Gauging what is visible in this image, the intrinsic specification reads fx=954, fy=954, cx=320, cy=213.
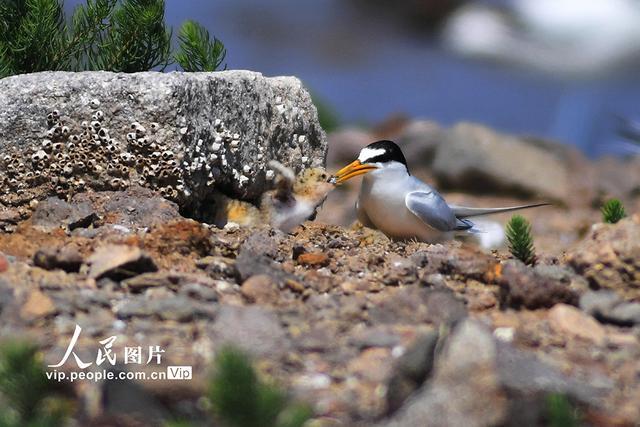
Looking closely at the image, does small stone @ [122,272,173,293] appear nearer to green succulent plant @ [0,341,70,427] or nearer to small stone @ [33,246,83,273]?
small stone @ [33,246,83,273]

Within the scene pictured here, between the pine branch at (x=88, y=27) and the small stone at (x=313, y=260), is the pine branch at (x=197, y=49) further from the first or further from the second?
the small stone at (x=313, y=260)

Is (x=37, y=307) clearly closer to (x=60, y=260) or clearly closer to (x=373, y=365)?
(x=60, y=260)

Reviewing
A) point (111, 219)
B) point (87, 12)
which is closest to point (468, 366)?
point (111, 219)

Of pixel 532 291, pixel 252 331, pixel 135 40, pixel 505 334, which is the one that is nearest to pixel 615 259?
pixel 532 291

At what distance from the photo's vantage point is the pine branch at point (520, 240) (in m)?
4.15

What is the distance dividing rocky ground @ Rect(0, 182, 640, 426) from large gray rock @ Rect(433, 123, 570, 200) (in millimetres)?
6939

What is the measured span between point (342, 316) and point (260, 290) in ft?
1.16

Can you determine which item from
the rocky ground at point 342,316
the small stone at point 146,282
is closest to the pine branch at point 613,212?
the rocky ground at point 342,316

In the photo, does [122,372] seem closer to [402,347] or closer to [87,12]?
[402,347]

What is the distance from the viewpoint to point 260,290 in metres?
3.43

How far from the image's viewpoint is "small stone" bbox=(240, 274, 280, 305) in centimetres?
339

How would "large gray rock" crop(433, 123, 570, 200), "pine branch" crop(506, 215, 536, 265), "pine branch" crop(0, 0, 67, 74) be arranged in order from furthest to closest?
"large gray rock" crop(433, 123, 570, 200), "pine branch" crop(0, 0, 67, 74), "pine branch" crop(506, 215, 536, 265)

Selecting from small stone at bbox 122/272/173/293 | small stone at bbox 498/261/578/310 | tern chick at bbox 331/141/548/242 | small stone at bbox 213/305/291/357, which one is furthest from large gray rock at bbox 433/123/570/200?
small stone at bbox 213/305/291/357

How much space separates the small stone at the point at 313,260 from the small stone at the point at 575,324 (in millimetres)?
1070
